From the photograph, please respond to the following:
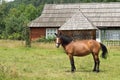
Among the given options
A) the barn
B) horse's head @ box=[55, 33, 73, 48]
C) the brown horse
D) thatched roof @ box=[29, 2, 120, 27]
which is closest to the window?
the barn

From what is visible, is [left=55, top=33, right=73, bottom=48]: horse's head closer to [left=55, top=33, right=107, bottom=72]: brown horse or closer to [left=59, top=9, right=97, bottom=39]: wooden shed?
[left=55, top=33, right=107, bottom=72]: brown horse

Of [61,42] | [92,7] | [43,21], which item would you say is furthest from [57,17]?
→ [61,42]

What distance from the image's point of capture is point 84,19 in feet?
133

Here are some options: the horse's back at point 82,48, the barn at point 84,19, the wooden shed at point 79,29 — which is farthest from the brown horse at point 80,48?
the barn at point 84,19

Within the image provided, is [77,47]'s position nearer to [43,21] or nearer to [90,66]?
[90,66]

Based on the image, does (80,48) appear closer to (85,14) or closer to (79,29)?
(79,29)

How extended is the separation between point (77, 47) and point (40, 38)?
27.8 m

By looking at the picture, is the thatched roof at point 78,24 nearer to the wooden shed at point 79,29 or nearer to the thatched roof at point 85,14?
the wooden shed at point 79,29

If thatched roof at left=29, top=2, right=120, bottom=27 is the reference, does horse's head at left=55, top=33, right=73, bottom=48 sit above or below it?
above

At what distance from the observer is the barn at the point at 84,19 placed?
43438mm

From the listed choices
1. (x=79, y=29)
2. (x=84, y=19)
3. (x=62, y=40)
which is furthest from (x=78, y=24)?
(x=62, y=40)

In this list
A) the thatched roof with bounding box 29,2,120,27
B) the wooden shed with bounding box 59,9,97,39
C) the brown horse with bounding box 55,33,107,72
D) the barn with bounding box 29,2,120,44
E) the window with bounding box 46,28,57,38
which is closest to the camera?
the brown horse with bounding box 55,33,107,72

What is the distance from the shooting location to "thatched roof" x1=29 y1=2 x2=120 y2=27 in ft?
145

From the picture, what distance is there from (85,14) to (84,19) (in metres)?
5.45
